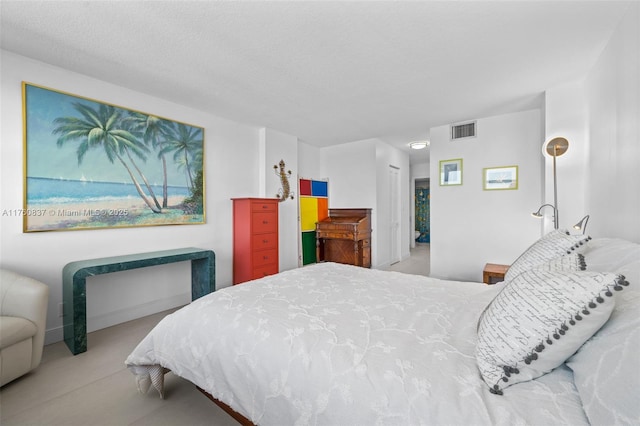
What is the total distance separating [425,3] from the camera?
1.87 meters

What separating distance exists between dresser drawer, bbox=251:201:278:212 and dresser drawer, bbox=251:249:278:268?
2.11ft

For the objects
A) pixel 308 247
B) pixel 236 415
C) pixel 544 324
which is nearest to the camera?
pixel 544 324

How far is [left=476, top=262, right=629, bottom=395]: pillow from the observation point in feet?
2.68

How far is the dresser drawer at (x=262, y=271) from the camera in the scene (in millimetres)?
4043

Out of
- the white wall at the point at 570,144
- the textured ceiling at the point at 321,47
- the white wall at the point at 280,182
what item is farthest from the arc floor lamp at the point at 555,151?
the white wall at the point at 280,182

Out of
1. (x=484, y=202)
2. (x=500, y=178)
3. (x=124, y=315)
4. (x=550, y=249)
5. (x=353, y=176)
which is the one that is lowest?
(x=124, y=315)

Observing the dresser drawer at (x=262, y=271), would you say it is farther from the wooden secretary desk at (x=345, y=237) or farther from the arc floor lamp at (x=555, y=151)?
the arc floor lamp at (x=555, y=151)

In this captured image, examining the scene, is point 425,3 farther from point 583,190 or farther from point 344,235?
point 344,235

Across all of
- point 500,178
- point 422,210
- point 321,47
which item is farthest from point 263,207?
point 422,210

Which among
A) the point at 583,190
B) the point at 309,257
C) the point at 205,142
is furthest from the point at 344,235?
the point at 583,190

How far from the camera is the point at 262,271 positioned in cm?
416

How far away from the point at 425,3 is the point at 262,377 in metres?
2.47

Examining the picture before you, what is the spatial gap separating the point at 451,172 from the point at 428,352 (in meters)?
4.09

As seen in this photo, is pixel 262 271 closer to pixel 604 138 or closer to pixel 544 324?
pixel 544 324
